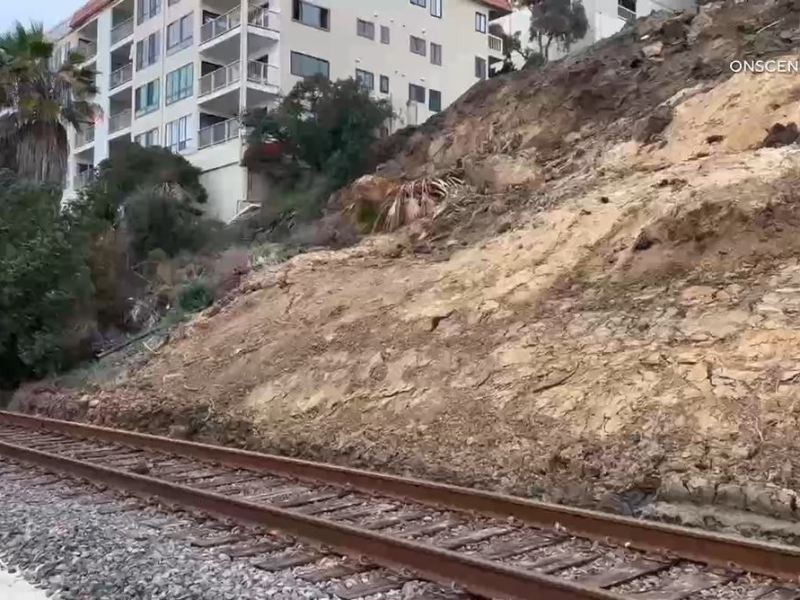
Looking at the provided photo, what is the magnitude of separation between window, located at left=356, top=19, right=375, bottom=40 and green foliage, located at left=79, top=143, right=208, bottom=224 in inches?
375

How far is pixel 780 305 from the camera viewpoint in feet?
32.9

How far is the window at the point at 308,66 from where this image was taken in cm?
3634

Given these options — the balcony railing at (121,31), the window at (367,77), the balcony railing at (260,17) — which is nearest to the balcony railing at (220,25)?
the balcony railing at (260,17)

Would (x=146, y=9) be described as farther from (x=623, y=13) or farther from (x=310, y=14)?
(x=623, y=13)

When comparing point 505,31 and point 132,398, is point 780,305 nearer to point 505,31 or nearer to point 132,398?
point 132,398

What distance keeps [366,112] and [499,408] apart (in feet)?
74.3

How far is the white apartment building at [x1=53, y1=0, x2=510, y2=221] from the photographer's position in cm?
3556

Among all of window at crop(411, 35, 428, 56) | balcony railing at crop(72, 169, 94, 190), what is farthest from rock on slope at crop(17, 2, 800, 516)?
balcony railing at crop(72, 169, 94, 190)

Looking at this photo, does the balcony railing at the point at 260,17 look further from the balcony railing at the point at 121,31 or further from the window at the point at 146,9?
the balcony railing at the point at 121,31

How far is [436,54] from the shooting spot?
41531 millimetres

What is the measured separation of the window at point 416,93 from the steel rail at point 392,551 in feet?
108

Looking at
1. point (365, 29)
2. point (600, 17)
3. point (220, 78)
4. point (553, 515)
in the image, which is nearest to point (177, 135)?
point (220, 78)

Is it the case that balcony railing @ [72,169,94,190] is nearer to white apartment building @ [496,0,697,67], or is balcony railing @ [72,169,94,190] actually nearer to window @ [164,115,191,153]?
window @ [164,115,191,153]

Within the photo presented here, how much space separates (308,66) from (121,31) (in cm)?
1350
